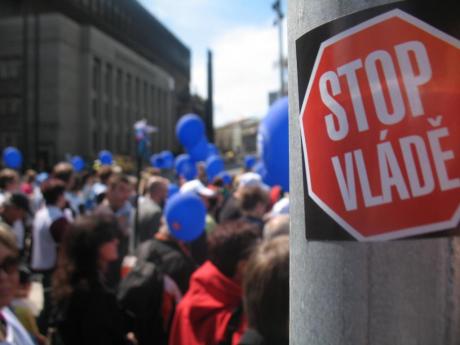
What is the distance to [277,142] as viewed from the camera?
3.63 m

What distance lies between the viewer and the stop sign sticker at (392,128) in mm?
586

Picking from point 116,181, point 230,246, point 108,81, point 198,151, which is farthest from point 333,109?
point 108,81

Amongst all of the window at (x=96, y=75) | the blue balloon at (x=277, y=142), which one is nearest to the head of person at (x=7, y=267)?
the blue balloon at (x=277, y=142)

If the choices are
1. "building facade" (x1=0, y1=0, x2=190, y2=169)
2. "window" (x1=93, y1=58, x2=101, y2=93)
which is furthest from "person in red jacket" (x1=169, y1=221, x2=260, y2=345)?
"window" (x1=93, y1=58, x2=101, y2=93)

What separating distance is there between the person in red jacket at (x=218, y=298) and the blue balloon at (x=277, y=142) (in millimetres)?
1265

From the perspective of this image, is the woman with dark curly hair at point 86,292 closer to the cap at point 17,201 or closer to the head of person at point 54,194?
the head of person at point 54,194

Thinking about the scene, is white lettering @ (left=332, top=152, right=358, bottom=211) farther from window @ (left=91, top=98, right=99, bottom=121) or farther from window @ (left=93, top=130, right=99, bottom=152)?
window @ (left=91, top=98, right=99, bottom=121)

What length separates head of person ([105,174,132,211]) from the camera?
5.06 meters

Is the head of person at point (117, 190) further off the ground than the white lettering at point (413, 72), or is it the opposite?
the head of person at point (117, 190)

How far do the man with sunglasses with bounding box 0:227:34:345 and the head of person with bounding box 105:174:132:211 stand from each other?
9.24ft

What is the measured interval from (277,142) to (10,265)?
213 centimetres

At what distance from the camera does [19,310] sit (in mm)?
2498

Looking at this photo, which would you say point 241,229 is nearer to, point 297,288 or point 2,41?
point 297,288

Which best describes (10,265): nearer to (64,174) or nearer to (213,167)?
(64,174)
